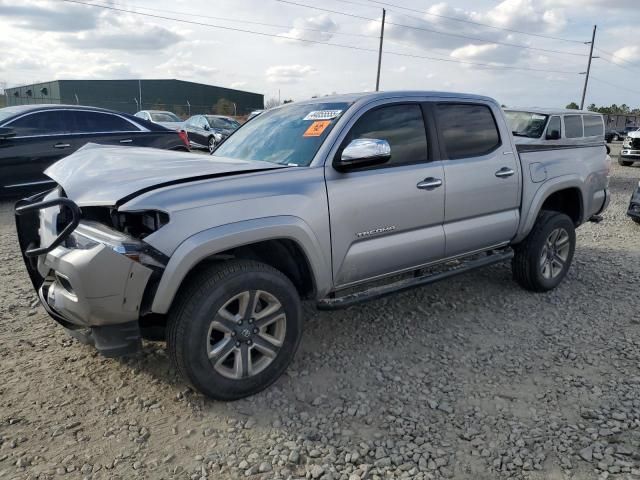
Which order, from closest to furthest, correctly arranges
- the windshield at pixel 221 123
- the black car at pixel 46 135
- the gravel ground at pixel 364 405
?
the gravel ground at pixel 364 405
the black car at pixel 46 135
the windshield at pixel 221 123

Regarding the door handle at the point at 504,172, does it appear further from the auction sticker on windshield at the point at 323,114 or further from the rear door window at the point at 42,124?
the rear door window at the point at 42,124

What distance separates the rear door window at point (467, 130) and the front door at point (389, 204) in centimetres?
25

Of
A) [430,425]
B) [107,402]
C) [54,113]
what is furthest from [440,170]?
[54,113]

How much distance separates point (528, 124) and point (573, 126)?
1314 millimetres

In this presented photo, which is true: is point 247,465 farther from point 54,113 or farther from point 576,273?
point 54,113

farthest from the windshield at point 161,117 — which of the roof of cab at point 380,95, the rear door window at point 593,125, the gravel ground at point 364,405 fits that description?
the roof of cab at point 380,95

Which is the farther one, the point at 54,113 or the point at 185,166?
the point at 54,113

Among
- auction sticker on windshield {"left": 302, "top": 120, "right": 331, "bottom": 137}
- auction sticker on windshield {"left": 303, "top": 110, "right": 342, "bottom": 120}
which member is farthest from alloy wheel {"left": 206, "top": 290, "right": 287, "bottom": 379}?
auction sticker on windshield {"left": 303, "top": 110, "right": 342, "bottom": 120}

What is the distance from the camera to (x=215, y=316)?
2.84 m

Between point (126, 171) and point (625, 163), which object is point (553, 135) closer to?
point (625, 163)

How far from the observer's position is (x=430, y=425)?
113 inches

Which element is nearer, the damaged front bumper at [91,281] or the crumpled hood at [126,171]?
the damaged front bumper at [91,281]

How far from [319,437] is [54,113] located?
24.2 ft

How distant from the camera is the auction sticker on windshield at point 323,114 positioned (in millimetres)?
3600
